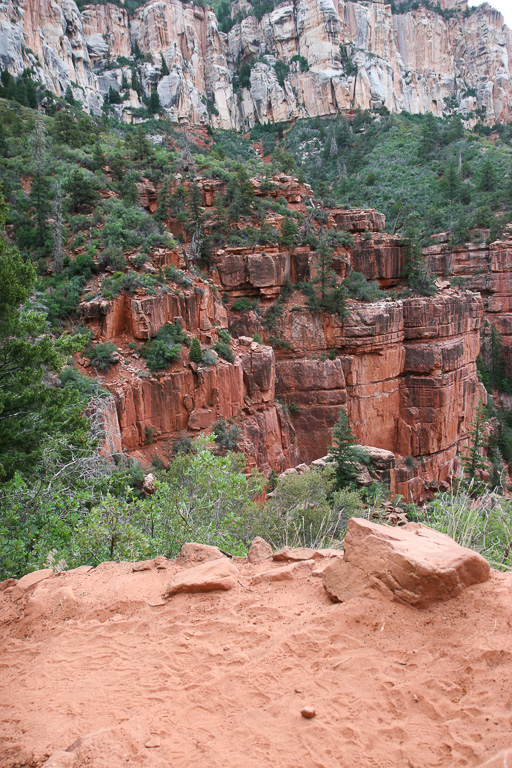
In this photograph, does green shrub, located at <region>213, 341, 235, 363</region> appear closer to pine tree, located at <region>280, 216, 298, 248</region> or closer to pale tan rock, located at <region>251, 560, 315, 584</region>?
pine tree, located at <region>280, 216, 298, 248</region>

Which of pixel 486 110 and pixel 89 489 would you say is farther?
pixel 486 110

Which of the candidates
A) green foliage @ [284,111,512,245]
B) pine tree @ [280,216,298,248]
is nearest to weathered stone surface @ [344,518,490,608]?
pine tree @ [280,216,298,248]

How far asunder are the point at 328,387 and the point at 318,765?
24720mm

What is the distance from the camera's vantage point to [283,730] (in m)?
3.32

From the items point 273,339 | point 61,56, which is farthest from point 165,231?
point 61,56

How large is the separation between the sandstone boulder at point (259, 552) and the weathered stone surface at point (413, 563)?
4.23ft

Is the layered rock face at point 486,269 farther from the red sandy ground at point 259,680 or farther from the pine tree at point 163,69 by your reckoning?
the pine tree at point 163,69

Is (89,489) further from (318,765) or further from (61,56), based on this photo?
(61,56)

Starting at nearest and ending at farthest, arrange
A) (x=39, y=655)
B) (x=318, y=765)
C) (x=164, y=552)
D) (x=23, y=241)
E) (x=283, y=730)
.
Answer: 1. (x=318, y=765)
2. (x=283, y=730)
3. (x=39, y=655)
4. (x=164, y=552)
5. (x=23, y=241)

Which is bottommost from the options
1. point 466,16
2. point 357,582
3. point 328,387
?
point 328,387

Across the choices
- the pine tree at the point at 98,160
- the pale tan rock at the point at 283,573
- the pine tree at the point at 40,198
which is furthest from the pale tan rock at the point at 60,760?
the pine tree at the point at 98,160

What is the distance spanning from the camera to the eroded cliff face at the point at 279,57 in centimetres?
5600

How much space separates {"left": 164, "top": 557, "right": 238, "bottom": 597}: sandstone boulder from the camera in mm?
5109

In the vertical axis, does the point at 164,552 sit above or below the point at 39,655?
below
